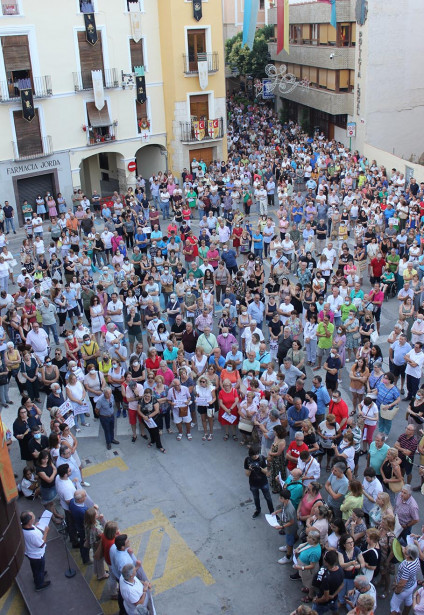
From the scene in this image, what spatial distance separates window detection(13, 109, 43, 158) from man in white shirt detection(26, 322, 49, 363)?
15.9 meters

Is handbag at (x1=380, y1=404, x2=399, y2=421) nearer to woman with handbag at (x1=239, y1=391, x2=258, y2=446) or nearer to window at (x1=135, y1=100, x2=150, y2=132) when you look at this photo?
woman with handbag at (x1=239, y1=391, x2=258, y2=446)

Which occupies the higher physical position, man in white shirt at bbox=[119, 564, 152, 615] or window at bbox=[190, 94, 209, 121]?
window at bbox=[190, 94, 209, 121]

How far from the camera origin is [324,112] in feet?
135

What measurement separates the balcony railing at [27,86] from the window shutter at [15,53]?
0.53 m

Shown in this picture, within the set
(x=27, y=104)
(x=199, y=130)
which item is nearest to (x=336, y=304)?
(x=27, y=104)

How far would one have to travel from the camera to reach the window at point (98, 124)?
2952 cm

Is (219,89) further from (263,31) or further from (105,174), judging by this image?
(263,31)

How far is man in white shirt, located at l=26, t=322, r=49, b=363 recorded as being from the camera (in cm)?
1370

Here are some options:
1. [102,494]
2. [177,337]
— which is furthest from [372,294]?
[102,494]

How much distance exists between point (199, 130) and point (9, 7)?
1037 cm

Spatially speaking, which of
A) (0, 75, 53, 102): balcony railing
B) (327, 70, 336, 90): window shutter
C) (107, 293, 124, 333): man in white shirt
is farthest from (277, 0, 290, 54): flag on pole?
(107, 293, 124, 333): man in white shirt


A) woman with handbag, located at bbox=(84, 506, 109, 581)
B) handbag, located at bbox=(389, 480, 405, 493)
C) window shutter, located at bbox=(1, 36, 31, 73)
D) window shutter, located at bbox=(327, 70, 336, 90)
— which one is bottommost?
woman with handbag, located at bbox=(84, 506, 109, 581)

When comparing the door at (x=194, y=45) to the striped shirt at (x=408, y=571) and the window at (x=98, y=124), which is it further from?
the striped shirt at (x=408, y=571)

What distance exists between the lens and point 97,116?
97.5 ft
